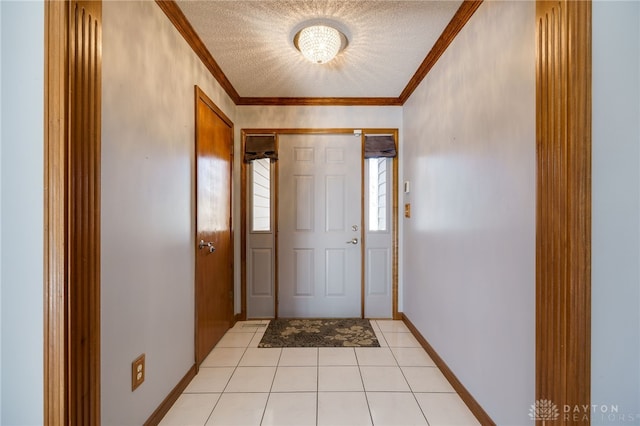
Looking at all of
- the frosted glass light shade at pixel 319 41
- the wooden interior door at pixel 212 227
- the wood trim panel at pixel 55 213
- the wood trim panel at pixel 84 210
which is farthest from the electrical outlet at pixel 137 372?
the frosted glass light shade at pixel 319 41

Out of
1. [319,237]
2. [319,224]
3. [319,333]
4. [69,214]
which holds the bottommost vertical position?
[319,333]

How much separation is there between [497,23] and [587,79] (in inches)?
29.2

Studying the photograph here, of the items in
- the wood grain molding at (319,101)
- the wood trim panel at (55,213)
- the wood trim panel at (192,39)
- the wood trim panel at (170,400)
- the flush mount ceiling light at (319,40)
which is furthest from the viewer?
the wood grain molding at (319,101)

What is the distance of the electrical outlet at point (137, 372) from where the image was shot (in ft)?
4.70

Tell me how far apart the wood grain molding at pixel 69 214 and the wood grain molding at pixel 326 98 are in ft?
3.24

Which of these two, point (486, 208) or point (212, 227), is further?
point (212, 227)

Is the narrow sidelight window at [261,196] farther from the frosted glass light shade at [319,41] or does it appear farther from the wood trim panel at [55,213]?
the wood trim panel at [55,213]

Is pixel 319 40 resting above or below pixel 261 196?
above

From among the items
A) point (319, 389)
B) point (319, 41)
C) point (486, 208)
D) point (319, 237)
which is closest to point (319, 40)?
point (319, 41)

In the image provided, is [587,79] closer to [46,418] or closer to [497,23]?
[497,23]

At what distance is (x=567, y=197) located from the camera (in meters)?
1.00

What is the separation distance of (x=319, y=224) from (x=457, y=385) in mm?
1989

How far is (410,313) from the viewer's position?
118 inches
